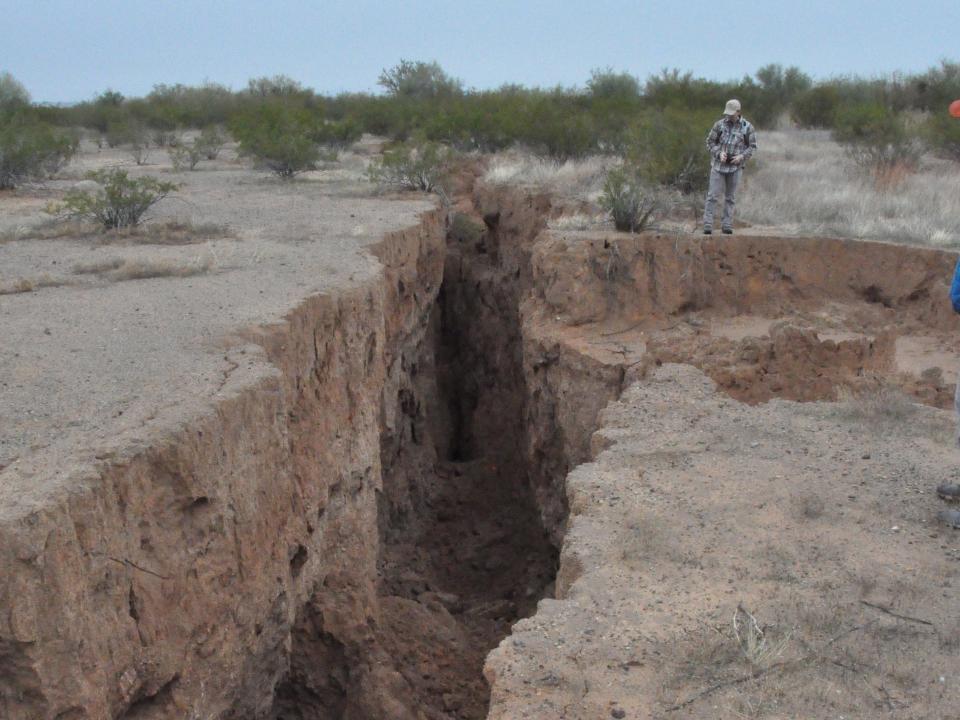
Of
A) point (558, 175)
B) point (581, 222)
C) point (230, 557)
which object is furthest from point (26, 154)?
point (230, 557)

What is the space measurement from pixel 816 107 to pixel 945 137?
7111 millimetres

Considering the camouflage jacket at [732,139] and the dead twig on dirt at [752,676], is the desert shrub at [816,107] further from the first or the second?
the dead twig on dirt at [752,676]

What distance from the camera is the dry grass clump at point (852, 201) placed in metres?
12.0

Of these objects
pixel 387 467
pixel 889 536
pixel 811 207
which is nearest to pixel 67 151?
pixel 387 467

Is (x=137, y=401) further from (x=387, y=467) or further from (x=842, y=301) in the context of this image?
(x=842, y=301)

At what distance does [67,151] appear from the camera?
656 inches

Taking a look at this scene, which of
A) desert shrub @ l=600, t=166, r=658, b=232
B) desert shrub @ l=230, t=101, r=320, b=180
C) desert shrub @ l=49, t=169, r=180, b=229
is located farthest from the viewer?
desert shrub @ l=230, t=101, r=320, b=180

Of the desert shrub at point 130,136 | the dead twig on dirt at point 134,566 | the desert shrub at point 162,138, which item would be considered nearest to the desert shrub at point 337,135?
the desert shrub at point 130,136

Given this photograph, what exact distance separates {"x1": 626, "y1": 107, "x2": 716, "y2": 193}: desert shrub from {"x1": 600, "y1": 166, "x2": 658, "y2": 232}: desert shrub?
1.07 meters

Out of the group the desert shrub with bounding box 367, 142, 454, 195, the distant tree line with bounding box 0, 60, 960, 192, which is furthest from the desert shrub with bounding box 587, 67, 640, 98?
the desert shrub with bounding box 367, 142, 454, 195

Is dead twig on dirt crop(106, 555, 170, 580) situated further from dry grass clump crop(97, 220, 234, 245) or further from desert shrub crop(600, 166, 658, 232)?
desert shrub crop(600, 166, 658, 232)

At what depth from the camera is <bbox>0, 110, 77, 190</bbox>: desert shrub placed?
580 inches

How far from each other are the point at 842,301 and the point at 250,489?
331 inches

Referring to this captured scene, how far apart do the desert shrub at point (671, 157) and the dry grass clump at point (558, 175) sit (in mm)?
600
